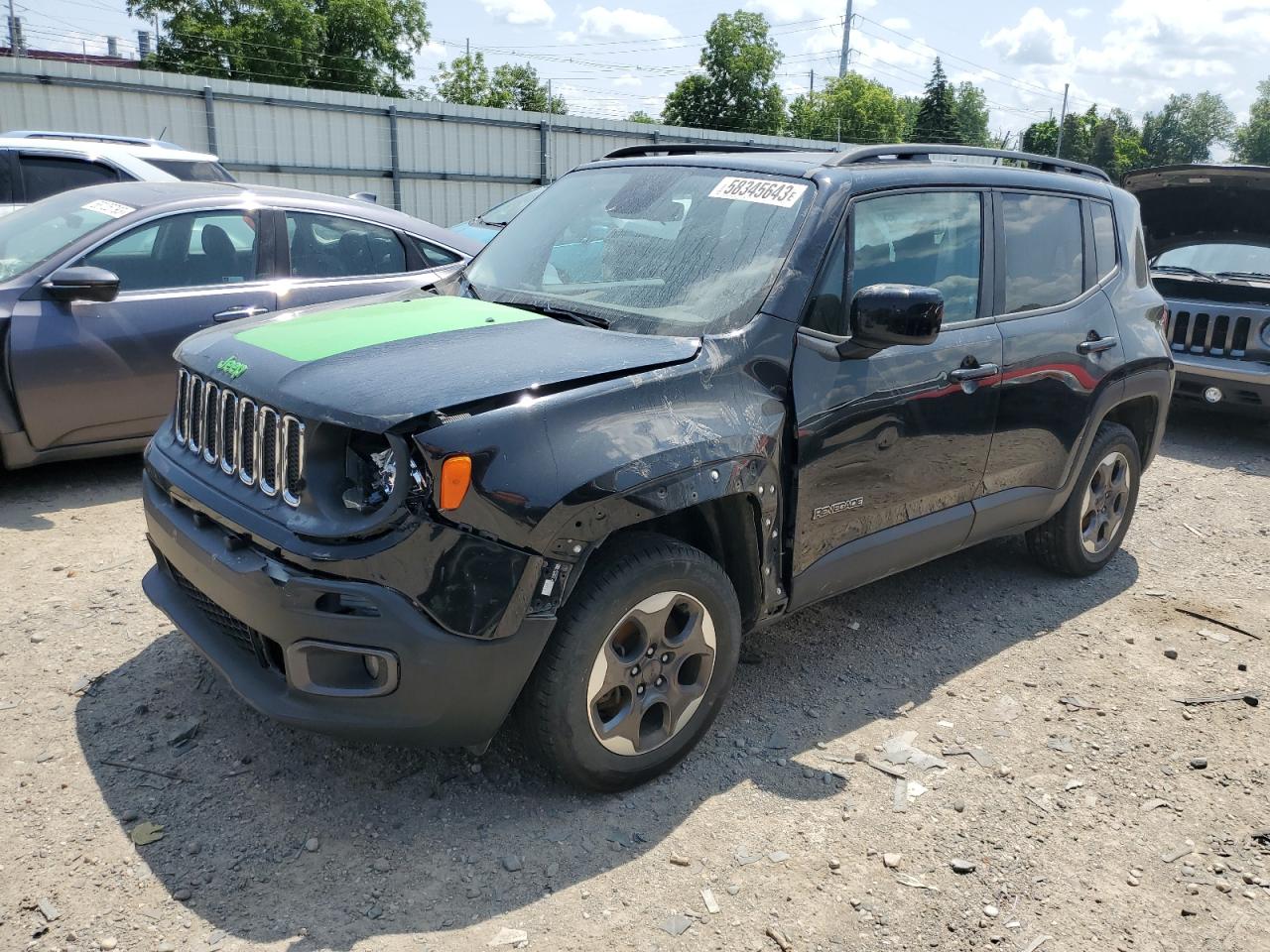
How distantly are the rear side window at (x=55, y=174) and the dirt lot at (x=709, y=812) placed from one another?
5.32 meters

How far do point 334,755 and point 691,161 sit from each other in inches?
97.2

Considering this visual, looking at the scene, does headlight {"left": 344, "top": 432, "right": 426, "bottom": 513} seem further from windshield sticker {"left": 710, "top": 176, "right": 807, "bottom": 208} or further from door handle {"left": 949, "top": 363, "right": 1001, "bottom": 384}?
door handle {"left": 949, "top": 363, "right": 1001, "bottom": 384}

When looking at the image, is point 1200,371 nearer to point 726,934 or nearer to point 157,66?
point 726,934

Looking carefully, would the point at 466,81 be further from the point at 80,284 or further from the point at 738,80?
the point at 80,284

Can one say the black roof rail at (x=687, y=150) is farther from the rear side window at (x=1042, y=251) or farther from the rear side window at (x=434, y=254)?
the rear side window at (x=434, y=254)

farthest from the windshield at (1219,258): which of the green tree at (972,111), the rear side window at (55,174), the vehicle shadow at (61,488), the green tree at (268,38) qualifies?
the green tree at (972,111)

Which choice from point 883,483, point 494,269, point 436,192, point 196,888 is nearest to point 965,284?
point 883,483

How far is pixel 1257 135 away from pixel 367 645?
140039mm

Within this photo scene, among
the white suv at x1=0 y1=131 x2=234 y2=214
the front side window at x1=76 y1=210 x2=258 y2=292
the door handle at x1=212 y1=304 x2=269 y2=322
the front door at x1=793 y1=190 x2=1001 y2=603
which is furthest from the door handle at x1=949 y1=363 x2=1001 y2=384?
the white suv at x1=0 y1=131 x2=234 y2=214

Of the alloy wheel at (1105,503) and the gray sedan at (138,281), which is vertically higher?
the gray sedan at (138,281)

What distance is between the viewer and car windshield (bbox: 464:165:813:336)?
3.34 m

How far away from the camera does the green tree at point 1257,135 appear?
115 metres

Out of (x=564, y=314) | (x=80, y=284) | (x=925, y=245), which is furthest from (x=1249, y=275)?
(x=80, y=284)

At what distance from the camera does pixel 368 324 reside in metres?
3.24
